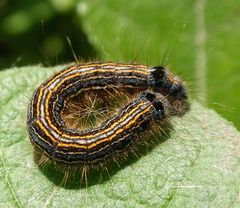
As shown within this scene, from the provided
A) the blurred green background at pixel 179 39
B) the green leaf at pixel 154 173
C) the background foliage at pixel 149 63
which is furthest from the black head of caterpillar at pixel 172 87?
the blurred green background at pixel 179 39

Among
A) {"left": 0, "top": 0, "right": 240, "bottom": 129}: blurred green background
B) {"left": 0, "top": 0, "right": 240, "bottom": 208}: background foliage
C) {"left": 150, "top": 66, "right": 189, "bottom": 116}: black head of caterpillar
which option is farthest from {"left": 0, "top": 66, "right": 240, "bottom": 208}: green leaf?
{"left": 0, "top": 0, "right": 240, "bottom": 129}: blurred green background

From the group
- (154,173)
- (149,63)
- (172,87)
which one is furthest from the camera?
(149,63)

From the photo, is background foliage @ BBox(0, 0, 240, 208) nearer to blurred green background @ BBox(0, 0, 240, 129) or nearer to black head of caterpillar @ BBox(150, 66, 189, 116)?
blurred green background @ BBox(0, 0, 240, 129)

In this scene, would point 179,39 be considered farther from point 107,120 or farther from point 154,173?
point 154,173

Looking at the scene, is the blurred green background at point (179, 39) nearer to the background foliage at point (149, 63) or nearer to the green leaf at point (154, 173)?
the background foliage at point (149, 63)

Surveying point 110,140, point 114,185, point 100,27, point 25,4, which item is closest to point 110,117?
point 110,140

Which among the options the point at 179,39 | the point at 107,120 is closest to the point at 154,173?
the point at 107,120
